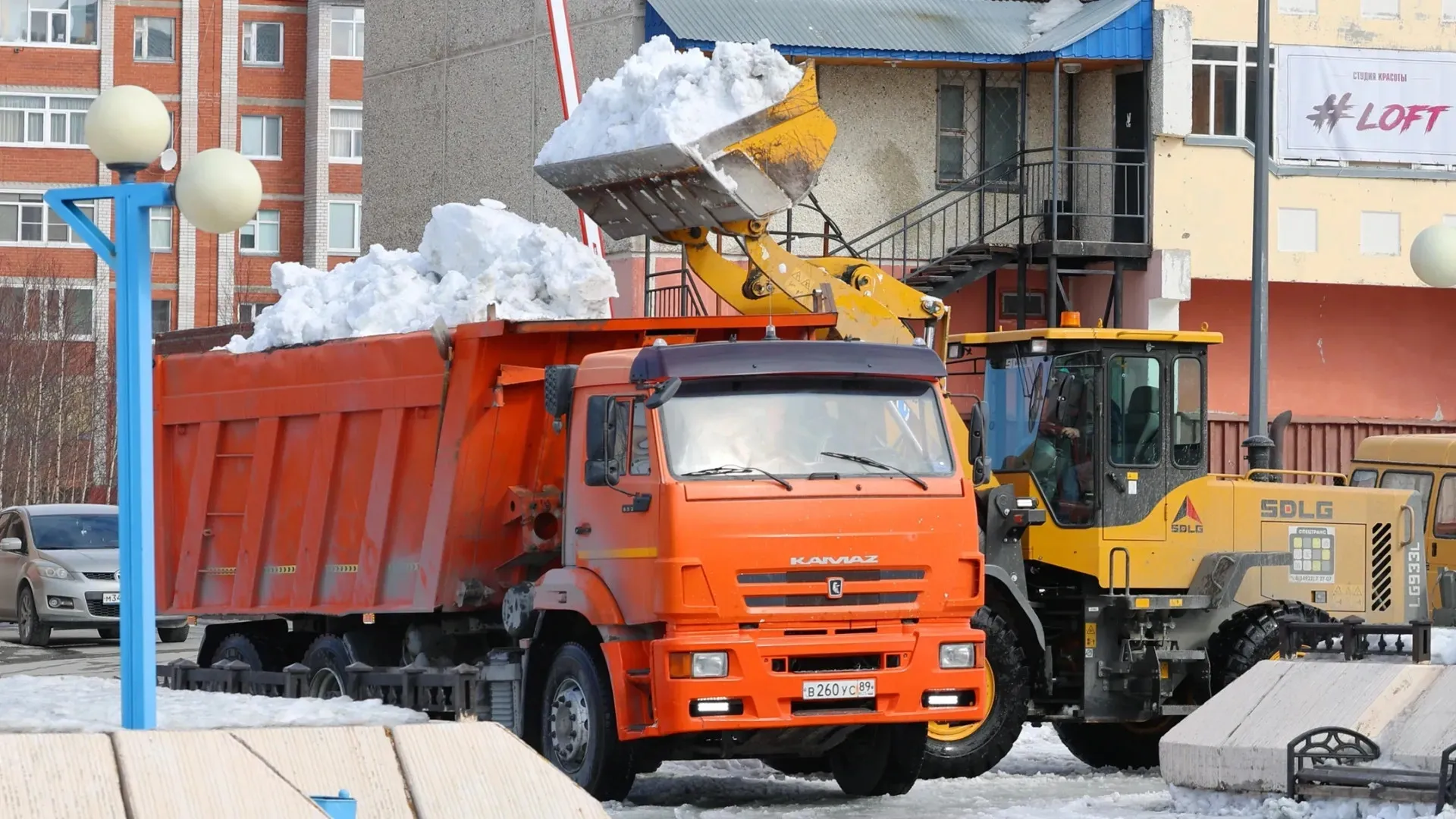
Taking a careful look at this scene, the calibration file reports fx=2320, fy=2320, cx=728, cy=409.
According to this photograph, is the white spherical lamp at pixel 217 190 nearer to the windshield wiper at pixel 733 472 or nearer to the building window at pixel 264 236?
the windshield wiper at pixel 733 472

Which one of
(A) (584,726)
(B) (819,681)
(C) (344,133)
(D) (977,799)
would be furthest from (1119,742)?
(C) (344,133)

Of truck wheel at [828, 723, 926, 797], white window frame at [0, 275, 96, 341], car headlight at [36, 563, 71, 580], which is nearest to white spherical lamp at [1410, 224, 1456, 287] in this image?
truck wheel at [828, 723, 926, 797]

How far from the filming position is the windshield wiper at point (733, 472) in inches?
469

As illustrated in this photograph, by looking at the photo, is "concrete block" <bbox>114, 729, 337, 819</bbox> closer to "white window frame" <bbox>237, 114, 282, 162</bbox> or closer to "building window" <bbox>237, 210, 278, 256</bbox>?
"building window" <bbox>237, 210, 278, 256</bbox>

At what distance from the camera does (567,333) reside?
45.3 ft

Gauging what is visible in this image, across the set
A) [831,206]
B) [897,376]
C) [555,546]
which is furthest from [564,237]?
[831,206]

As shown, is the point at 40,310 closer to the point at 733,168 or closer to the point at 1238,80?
the point at 1238,80

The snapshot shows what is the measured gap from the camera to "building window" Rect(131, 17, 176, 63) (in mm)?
62750

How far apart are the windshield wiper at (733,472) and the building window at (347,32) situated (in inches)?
2122

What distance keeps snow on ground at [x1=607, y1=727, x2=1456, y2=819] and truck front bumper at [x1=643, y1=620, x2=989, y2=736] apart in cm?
59

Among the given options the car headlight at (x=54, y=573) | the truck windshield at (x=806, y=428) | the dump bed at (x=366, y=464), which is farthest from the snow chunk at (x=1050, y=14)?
the truck windshield at (x=806, y=428)

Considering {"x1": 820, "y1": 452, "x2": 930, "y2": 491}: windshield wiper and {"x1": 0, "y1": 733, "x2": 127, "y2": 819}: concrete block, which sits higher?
{"x1": 820, "y1": 452, "x2": 930, "y2": 491}: windshield wiper

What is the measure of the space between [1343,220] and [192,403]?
1762 centimetres

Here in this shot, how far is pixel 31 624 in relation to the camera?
2706 cm
